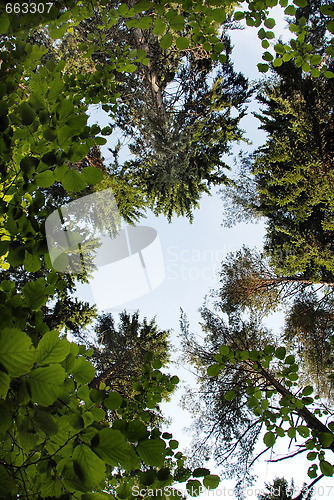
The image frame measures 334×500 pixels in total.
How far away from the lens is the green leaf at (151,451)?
0.75m

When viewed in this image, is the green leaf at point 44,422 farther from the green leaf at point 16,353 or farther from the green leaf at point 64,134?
the green leaf at point 64,134

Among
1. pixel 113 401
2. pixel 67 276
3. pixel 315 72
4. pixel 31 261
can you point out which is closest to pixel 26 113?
pixel 31 261

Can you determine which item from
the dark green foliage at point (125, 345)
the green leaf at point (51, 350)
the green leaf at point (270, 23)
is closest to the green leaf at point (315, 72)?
the green leaf at point (270, 23)

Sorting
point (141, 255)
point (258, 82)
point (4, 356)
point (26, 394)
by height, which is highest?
point (258, 82)

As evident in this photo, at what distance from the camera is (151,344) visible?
28.9 feet

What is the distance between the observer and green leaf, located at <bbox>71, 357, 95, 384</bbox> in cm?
93

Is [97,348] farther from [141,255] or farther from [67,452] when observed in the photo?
[67,452]

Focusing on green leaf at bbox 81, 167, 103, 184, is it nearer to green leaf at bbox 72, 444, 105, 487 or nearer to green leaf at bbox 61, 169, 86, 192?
green leaf at bbox 61, 169, 86, 192

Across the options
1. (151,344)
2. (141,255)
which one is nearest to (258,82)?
(141,255)

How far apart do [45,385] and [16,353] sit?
12cm

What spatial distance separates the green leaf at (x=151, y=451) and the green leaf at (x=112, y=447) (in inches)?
3.5

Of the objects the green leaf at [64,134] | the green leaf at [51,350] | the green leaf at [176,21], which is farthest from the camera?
the green leaf at [176,21]

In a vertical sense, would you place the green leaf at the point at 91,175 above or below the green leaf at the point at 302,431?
above

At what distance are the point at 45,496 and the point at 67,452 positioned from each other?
5.2 inches
